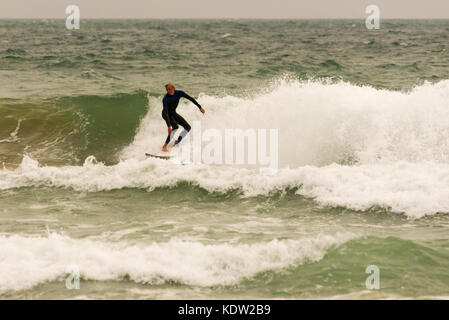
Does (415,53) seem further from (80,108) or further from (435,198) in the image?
(435,198)

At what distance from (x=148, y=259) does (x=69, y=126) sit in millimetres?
11173

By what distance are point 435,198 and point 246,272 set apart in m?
4.29

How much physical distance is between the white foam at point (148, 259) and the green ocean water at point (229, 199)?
0.02 metres

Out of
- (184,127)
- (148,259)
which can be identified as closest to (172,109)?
(184,127)

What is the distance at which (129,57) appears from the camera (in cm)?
3478

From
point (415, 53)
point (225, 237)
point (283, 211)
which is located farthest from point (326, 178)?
point (415, 53)

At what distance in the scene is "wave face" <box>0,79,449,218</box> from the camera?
1072 centimetres

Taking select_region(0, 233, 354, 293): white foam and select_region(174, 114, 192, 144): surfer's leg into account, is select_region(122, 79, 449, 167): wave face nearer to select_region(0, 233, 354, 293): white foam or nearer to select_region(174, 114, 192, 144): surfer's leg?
select_region(174, 114, 192, 144): surfer's leg

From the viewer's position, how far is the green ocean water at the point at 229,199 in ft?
23.4

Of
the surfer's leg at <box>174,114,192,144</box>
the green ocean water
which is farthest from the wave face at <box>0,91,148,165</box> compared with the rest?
the surfer's leg at <box>174,114,192,144</box>

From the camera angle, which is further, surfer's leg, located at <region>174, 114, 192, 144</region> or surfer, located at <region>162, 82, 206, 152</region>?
surfer's leg, located at <region>174, 114, 192, 144</region>

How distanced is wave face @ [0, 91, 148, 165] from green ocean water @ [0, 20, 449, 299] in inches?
2.6

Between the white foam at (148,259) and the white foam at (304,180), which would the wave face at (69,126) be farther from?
the white foam at (148,259)

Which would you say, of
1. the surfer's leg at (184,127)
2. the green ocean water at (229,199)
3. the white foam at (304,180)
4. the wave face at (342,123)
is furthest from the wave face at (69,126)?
the white foam at (304,180)
